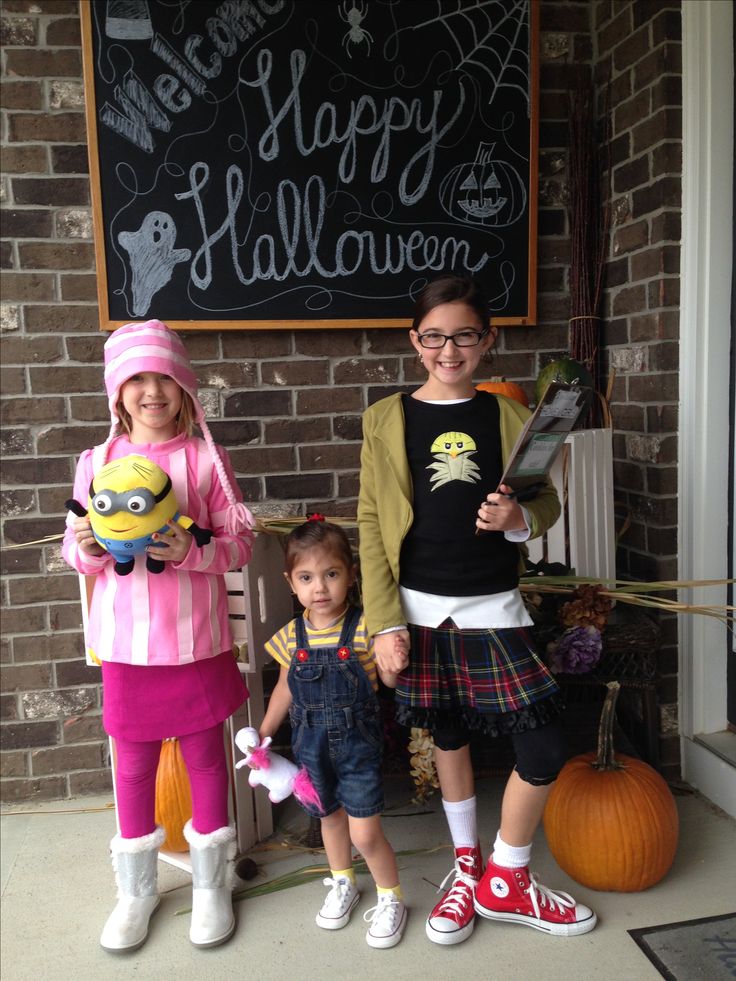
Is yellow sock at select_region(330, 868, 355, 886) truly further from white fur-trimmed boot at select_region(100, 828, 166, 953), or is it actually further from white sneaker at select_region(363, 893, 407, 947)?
white fur-trimmed boot at select_region(100, 828, 166, 953)

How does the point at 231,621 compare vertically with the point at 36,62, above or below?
below

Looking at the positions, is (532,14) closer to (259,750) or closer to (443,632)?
(443,632)

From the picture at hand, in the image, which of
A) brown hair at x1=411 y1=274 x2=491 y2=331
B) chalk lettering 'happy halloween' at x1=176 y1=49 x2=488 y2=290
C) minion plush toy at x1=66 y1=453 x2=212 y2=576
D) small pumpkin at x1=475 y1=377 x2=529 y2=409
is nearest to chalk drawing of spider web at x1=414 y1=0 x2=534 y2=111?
chalk lettering 'happy halloween' at x1=176 y1=49 x2=488 y2=290

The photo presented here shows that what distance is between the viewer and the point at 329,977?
5.82 ft

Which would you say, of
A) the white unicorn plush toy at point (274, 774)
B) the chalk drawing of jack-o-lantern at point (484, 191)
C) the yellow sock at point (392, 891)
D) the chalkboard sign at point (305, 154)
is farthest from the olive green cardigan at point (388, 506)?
the chalk drawing of jack-o-lantern at point (484, 191)

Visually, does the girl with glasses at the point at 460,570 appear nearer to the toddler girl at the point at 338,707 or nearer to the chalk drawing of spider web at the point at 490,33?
the toddler girl at the point at 338,707

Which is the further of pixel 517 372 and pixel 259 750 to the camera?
pixel 517 372

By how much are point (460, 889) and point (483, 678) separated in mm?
579

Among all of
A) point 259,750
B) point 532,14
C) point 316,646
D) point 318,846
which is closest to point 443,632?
point 316,646

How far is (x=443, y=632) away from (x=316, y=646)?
314mm

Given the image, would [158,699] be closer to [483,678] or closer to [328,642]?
[328,642]

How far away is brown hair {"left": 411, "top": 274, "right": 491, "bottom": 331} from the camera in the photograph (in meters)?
1.77

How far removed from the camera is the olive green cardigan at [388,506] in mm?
1799

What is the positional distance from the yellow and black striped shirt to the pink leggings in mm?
269
